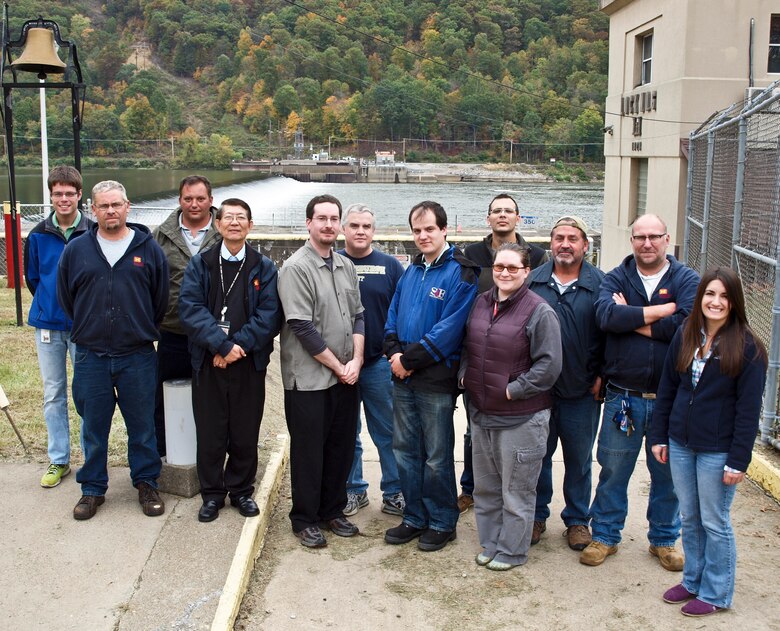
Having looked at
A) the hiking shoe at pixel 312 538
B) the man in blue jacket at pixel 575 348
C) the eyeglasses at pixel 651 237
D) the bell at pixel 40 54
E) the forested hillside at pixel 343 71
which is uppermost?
the forested hillside at pixel 343 71

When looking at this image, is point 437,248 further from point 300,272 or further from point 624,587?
point 624,587

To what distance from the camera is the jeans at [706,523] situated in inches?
155

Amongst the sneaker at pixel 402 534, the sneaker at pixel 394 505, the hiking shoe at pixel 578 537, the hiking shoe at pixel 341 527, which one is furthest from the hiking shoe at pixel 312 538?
the hiking shoe at pixel 578 537

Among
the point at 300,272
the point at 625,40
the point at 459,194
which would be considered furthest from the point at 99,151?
the point at 300,272

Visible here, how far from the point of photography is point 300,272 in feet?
15.5

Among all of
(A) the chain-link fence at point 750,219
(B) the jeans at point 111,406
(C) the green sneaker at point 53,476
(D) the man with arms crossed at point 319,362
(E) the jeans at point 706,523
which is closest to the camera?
(E) the jeans at point 706,523

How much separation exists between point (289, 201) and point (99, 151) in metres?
40.7

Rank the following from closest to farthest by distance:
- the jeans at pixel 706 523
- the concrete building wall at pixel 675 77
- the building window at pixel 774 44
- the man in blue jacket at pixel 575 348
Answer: the jeans at pixel 706 523, the man in blue jacket at pixel 575 348, the concrete building wall at pixel 675 77, the building window at pixel 774 44

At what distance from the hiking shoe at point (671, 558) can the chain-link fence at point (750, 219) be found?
2.21 metres

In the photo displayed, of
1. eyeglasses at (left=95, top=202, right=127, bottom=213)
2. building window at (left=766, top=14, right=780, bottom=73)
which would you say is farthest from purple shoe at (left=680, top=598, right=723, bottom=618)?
building window at (left=766, top=14, right=780, bottom=73)

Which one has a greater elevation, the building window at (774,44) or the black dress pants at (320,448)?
the building window at (774,44)

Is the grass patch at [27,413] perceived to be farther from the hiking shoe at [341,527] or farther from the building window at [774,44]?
the building window at [774,44]

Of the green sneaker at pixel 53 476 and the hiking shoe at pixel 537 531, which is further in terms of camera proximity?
the green sneaker at pixel 53 476

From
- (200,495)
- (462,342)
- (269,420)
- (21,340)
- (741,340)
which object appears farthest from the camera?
(21,340)
